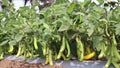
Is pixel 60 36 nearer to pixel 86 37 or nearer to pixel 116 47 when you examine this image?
pixel 86 37

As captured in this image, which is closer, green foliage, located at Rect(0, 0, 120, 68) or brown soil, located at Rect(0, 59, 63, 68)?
green foliage, located at Rect(0, 0, 120, 68)

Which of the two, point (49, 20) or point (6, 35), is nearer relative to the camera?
point (49, 20)

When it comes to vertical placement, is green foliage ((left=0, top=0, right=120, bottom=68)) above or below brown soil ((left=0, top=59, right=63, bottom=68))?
above

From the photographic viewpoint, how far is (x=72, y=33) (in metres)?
2.03

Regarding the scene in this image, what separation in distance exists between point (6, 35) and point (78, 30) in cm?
91

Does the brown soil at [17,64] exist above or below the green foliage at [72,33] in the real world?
below

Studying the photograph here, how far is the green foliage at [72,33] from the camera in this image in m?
1.88

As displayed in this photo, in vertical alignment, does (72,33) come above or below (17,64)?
above

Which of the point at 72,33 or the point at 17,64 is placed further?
the point at 17,64

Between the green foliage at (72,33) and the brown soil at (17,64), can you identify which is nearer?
the green foliage at (72,33)

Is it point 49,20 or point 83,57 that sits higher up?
point 49,20

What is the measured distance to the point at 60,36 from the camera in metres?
2.06

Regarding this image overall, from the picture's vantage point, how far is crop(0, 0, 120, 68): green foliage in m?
1.88

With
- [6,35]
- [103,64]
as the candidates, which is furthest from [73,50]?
[6,35]
